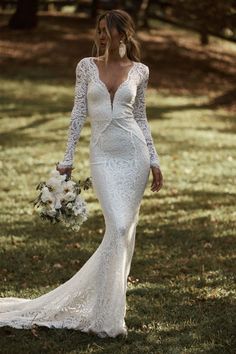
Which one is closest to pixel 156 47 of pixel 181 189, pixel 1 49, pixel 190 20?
pixel 190 20

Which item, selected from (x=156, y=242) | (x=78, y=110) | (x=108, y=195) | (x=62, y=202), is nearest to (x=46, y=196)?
(x=62, y=202)

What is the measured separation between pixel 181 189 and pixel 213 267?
4598 mm

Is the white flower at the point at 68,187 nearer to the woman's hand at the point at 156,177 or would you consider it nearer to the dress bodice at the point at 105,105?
the dress bodice at the point at 105,105

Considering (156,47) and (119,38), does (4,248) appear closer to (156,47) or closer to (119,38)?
(119,38)

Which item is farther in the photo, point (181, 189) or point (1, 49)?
point (1, 49)

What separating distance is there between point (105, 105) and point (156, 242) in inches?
159

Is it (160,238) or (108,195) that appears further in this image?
(160,238)

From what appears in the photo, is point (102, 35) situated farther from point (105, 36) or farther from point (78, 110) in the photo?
point (78, 110)

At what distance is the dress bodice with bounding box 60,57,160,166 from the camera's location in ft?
21.9

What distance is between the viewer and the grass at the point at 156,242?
21.8 ft

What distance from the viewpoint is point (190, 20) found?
103 ft

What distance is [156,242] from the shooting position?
10367 mm

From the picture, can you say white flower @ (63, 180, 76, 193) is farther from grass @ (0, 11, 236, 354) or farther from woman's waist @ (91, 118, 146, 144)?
grass @ (0, 11, 236, 354)

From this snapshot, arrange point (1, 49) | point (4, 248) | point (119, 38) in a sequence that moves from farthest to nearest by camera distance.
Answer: point (1, 49) → point (4, 248) → point (119, 38)
